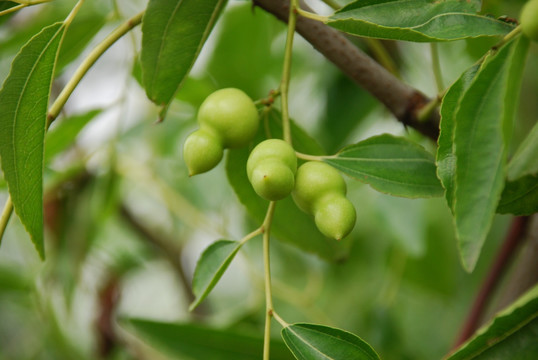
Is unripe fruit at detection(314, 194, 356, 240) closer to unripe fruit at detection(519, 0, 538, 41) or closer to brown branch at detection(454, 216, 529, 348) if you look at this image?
unripe fruit at detection(519, 0, 538, 41)

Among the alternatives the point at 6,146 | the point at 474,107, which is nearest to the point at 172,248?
the point at 6,146

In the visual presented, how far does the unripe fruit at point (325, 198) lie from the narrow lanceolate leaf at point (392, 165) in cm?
3

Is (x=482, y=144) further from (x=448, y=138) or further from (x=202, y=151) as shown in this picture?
(x=202, y=151)

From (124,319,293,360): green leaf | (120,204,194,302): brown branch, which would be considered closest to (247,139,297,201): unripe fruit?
(124,319,293,360): green leaf

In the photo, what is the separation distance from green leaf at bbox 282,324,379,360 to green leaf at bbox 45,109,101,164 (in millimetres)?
467

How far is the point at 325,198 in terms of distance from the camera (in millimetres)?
409

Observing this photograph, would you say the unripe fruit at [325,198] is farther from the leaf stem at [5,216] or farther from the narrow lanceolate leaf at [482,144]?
the leaf stem at [5,216]

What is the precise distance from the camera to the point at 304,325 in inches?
17.7

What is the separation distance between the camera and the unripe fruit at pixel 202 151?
424 millimetres

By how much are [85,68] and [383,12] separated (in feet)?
0.75

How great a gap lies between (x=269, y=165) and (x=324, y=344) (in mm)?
149

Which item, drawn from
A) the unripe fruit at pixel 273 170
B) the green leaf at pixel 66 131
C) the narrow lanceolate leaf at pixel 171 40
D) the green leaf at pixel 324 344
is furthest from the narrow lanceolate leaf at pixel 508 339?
the green leaf at pixel 66 131

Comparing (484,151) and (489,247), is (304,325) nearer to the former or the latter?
(484,151)

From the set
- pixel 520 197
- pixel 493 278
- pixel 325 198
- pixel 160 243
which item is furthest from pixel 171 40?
pixel 160 243
